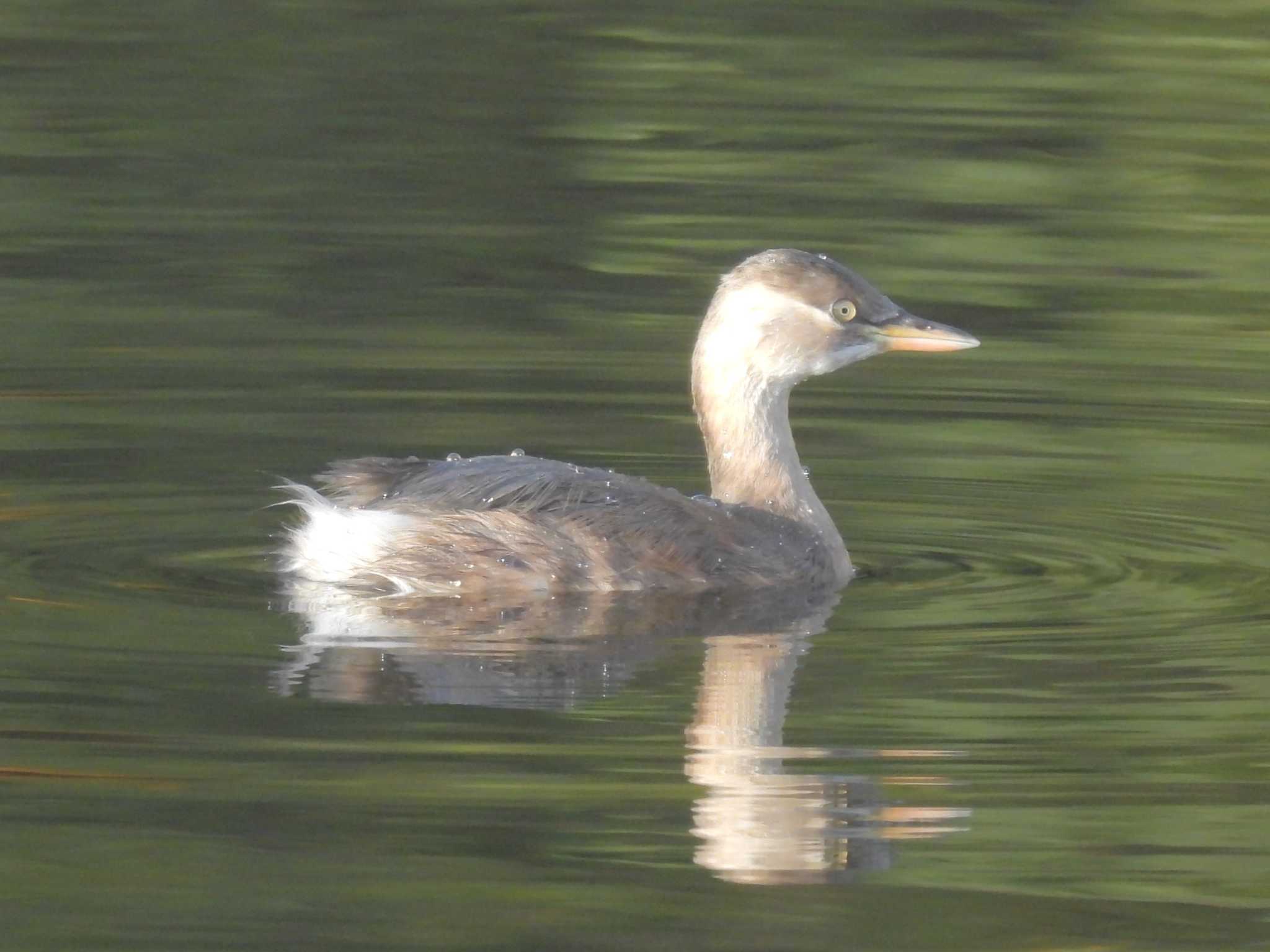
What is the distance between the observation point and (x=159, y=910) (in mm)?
4922

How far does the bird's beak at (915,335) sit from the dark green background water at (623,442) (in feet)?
1.73

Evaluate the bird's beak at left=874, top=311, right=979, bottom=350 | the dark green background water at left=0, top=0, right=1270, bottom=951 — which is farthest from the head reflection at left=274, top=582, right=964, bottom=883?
the bird's beak at left=874, top=311, right=979, bottom=350

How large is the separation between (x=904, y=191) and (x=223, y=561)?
6.09 m

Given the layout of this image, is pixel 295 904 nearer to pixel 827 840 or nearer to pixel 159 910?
pixel 159 910

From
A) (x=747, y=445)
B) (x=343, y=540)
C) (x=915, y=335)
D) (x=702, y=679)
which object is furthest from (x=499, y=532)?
(x=915, y=335)

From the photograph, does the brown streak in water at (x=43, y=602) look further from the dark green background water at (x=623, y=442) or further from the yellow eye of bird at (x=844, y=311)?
the yellow eye of bird at (x=844, y=311)

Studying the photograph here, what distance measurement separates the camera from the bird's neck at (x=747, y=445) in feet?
25.7

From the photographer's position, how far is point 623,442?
888 cm

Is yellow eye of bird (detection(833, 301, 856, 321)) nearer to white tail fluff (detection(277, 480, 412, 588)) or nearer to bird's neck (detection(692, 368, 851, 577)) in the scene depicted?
bird's neck (detection(692, 368, 851, 577))

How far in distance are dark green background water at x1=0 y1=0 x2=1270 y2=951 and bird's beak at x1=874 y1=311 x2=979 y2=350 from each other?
0.53m

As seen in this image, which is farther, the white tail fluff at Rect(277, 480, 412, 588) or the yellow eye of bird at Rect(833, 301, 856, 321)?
the yellow eye of bird at Rect(833, 301, 856, 321)

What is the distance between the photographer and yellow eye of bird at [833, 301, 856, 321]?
7.91 metres

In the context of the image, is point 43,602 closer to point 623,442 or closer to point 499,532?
point 499,532

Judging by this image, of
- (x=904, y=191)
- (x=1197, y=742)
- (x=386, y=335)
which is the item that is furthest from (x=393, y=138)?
(x=1197, y=742)
